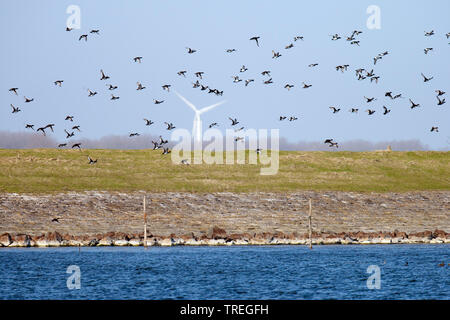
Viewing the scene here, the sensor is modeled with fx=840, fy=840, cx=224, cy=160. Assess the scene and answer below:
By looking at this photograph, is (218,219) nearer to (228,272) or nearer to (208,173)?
(208,173)

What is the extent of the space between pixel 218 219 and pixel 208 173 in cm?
2072

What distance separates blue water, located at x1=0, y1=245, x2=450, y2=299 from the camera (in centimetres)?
5225

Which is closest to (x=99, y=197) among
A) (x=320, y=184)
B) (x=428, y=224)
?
(x=320, y=184)

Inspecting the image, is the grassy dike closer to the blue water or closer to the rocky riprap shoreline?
the rocky riprap shoreline

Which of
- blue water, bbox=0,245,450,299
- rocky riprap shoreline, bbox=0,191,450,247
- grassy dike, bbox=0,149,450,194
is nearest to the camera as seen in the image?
blue water, bbox=0,245,450,299

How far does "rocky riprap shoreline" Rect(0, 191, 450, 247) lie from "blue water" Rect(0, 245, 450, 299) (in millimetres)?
3716

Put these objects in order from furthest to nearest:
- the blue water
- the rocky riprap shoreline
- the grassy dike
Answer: the grassy dike < the rocky riprap shoreline < the blue water

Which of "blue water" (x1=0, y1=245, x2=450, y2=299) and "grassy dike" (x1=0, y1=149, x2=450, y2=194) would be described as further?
"grassy dike" (x1=0, y1=149, x2=450, y2=194)

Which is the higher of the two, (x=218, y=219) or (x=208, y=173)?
(x=208, y=173)

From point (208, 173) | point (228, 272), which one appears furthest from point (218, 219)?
point (228, 272)

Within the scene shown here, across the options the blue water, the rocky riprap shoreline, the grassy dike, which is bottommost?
the blue water

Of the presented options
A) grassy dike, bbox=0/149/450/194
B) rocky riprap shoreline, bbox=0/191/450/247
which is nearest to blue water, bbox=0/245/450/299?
rocky riprap shoreline, bbox=0/191/450/247

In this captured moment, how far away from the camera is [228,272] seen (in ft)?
207

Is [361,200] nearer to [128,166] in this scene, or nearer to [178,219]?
[178,219]
